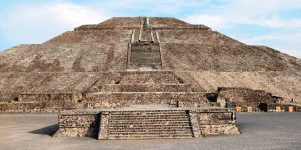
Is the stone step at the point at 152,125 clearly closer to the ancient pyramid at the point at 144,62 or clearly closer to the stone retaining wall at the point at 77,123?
the stone retaining wall at the point at 77,123

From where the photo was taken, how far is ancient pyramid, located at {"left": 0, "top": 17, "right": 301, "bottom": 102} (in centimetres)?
3381

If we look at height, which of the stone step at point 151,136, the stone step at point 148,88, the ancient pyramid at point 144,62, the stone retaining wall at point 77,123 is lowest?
the stone step at point 151,136

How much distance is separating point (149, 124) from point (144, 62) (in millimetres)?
26776

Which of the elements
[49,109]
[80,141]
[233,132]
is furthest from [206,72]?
[80,141]

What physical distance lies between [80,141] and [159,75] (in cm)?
1946

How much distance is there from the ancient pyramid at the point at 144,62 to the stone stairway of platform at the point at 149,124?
12.2m

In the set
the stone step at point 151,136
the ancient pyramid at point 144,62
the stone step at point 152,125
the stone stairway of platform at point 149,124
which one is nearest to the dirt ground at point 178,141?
the stone step at point 151,136

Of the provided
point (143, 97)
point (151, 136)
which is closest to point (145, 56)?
point (143, 97)

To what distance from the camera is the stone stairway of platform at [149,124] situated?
14.0 metres

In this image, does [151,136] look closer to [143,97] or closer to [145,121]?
[145,121]

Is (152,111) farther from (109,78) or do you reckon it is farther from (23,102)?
(109,78)

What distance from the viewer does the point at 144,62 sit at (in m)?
41.2

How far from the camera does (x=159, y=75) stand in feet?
107

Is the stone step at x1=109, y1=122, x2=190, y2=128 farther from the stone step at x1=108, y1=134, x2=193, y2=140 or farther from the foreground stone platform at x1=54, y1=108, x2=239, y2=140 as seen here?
the stone step at x1=108, y1=134, x2=193, y2=140
